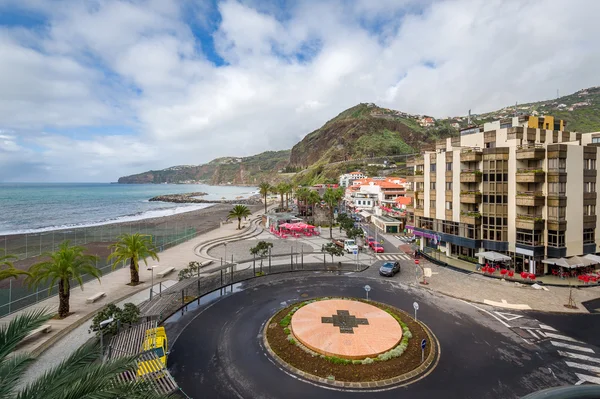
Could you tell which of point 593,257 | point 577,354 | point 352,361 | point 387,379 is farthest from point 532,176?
point 352,361

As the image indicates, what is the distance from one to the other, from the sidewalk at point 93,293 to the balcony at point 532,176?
41.0m

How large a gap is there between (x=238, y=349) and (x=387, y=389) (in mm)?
9052

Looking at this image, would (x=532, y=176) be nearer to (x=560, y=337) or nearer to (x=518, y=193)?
(x=518, y=193)

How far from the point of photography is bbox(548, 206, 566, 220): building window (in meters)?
31.3

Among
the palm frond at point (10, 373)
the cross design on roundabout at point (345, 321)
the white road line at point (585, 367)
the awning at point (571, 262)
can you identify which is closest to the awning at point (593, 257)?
the awning at point (571, 262)

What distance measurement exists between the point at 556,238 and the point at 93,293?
47691 mm

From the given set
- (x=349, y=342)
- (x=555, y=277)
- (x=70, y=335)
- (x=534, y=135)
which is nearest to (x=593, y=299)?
(x=555, y=277)

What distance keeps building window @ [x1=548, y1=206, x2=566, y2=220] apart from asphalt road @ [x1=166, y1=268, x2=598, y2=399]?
15266 millimetres

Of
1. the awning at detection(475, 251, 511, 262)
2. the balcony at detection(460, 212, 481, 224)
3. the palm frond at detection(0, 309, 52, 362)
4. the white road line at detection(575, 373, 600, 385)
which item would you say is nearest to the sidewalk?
the palm frond at detection(0, 309, 52, 362)

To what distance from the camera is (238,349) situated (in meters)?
18.1

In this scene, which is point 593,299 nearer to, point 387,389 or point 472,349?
point 472,349

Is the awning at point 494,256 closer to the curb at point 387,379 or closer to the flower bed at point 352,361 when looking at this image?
the flower bed at point 352,361

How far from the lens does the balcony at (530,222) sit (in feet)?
105

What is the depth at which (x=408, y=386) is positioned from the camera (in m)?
14.8
